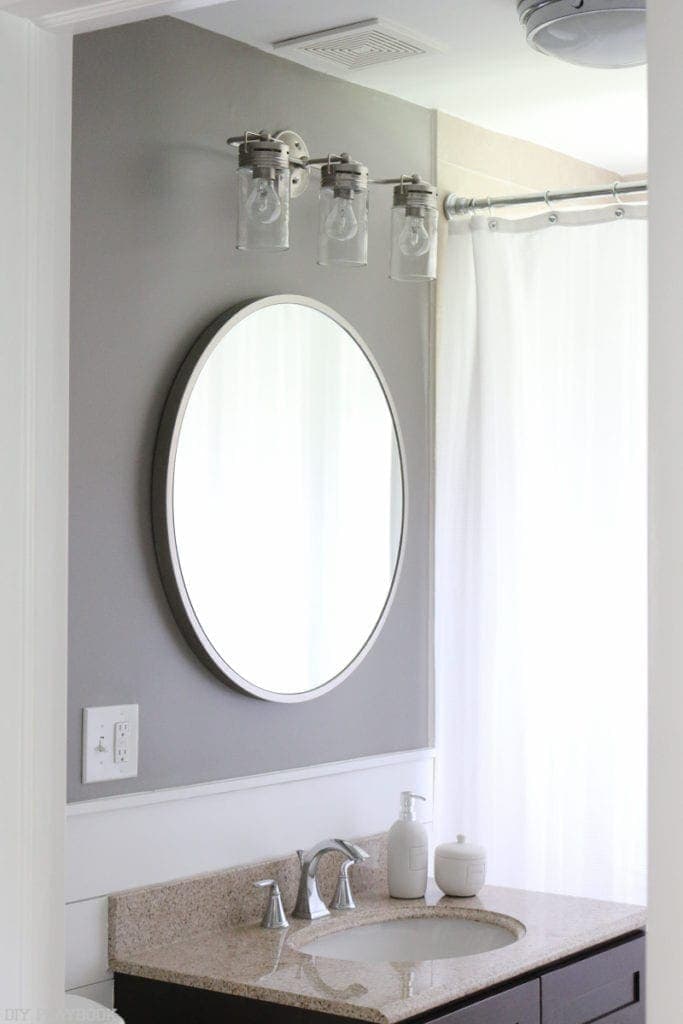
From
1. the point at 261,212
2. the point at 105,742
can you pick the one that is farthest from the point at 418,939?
the point at 261,212

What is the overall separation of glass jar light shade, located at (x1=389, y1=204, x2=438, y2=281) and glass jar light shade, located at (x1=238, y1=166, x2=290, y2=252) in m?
0.32

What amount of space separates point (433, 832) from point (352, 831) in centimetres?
30

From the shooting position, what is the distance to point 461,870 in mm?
2631

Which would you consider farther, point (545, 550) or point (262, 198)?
point (545, 550)

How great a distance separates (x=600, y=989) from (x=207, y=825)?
746mm

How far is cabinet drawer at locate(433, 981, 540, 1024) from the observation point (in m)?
2.10

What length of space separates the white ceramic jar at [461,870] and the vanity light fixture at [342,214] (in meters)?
1.14

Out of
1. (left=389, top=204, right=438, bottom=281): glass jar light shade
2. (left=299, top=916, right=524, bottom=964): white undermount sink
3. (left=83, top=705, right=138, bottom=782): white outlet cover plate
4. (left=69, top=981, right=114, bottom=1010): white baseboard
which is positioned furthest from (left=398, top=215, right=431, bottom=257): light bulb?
(left=69, top=981, right=114, bottom=1010): white baseboard

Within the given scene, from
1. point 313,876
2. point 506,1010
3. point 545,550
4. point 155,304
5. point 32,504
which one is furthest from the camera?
point 545,550

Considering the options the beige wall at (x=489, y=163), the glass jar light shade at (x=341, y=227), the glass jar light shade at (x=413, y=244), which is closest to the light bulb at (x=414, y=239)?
the glass jar light shade at (x=413, y=244)

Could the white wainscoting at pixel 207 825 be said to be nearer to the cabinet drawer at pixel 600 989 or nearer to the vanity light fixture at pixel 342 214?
the cabinet drawer at pixel 600 989

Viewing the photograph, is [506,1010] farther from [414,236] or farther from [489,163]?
[489,163]

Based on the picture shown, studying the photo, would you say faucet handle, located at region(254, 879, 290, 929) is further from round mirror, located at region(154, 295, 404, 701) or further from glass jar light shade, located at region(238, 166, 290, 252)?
glass jar light shade, located at region(238, 166, 290, 252)

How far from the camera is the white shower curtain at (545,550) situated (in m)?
2.90
